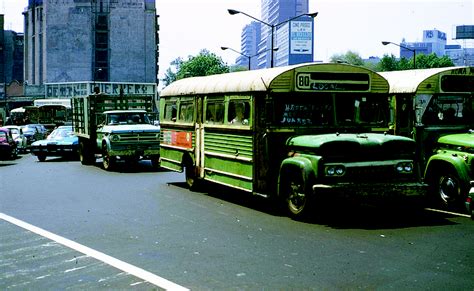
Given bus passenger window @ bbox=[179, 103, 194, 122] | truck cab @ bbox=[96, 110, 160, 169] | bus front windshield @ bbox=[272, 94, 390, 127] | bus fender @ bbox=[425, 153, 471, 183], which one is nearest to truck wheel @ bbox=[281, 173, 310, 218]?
bus front windshield @ bbox=[272, 94, 390, 127]

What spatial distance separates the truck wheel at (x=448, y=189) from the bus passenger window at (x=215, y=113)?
440 cm

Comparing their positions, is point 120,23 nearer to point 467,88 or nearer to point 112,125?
point 112,125

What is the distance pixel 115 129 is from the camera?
866 inches

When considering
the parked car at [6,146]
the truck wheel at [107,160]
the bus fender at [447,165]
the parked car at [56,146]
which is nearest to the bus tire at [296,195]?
the bus fender at [447,165]

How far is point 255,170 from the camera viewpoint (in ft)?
38.5

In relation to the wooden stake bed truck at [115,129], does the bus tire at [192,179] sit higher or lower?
lower

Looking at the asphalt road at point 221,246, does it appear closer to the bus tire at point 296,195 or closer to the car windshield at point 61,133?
the bus tire at point 296,195

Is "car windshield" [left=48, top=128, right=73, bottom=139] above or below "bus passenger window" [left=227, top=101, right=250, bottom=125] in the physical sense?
below

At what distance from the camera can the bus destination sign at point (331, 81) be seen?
38.1 ft

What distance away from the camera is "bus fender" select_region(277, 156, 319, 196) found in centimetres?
1025

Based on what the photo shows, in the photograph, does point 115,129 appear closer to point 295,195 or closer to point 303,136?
point 303,136

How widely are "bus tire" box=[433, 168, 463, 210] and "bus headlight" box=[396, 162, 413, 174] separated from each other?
1.24 metres

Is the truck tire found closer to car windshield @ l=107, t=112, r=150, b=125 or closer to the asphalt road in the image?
car windshield @ l=107, t=112, r=150, b=125

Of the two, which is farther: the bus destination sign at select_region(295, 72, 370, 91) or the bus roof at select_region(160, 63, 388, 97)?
the bus destination sign at select_region(295, 72, 370, 91)
